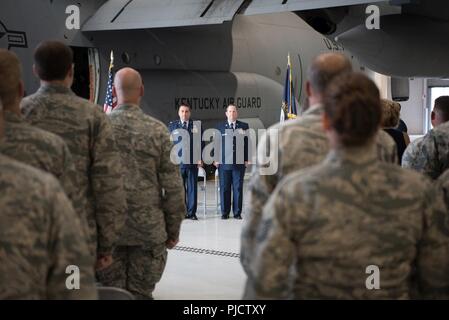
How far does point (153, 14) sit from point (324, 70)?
7249mm

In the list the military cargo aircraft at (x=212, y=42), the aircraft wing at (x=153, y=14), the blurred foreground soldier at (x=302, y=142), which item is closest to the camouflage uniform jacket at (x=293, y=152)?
the blurred foreground soldier at (x=302, y=142)

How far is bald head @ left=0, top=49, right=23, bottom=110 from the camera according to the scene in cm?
289

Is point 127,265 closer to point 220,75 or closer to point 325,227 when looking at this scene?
point 325,227

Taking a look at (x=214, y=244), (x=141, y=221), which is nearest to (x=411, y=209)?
(x=141, y=221)

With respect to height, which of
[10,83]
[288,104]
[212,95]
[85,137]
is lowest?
[85,137]

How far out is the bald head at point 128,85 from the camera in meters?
4.45

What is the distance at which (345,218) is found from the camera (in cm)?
207

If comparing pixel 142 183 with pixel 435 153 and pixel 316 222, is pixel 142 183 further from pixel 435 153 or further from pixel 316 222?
pixel 316 222

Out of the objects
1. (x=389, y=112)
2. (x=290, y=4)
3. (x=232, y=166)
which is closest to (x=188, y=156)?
(x=232, y=166)

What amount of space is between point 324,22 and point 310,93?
9.07 meters

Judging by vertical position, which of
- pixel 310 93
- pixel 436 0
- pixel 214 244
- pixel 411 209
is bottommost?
pixel 214 244

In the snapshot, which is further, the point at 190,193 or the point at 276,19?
the point at 276,19
